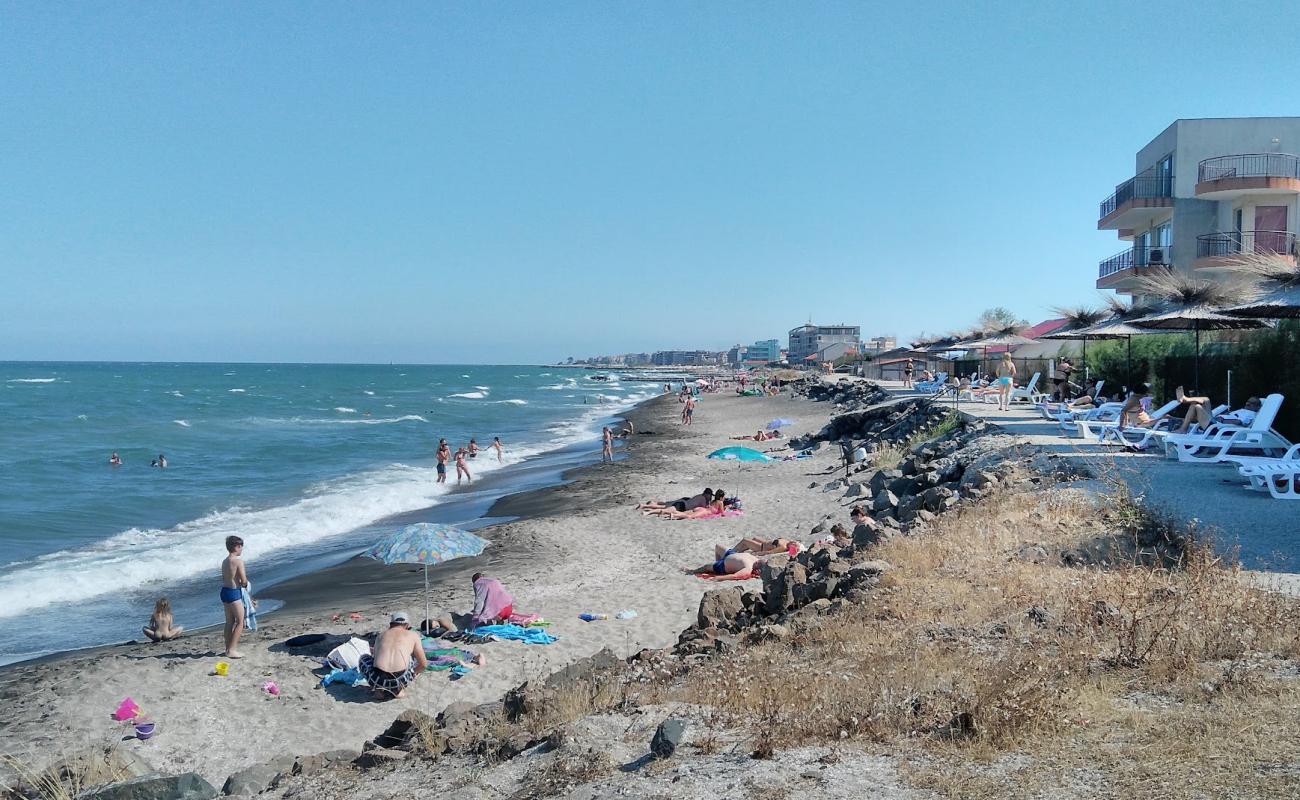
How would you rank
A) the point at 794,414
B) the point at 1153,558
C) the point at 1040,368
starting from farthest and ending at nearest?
the point at 794,414, the point at 1040,368, the point at 1153,558

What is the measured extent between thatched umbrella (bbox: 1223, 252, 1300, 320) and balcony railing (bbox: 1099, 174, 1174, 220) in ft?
68.3

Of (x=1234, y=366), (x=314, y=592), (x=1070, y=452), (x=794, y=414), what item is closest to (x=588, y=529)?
(x=314, y=592)

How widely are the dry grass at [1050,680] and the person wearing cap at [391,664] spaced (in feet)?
12.7

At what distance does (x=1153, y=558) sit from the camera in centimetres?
802

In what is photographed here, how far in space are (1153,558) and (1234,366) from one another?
12814 millimetres

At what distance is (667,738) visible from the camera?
16.3ft

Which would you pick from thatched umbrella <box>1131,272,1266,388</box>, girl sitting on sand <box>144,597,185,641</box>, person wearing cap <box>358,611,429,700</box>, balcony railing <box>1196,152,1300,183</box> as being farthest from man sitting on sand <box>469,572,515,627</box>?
balcony railing <box>1196,152,1300,183</box>

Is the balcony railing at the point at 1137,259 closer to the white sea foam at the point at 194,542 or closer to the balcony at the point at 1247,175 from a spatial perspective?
the balcony at the point at 1247,175

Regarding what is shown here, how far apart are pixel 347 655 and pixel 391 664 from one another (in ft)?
3.12

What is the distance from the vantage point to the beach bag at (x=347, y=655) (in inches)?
382

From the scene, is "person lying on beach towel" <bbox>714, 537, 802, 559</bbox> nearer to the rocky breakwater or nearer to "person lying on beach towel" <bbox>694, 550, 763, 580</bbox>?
"person lying on beach towel" <bbox>694, 550, 763, 580</bbox>

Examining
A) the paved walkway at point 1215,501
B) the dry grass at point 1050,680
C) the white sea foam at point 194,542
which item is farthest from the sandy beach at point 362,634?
the paved walkway at point 1215,501

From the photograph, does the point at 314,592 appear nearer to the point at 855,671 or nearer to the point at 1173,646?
the point at 855,671

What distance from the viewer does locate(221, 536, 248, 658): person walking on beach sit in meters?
10.3
